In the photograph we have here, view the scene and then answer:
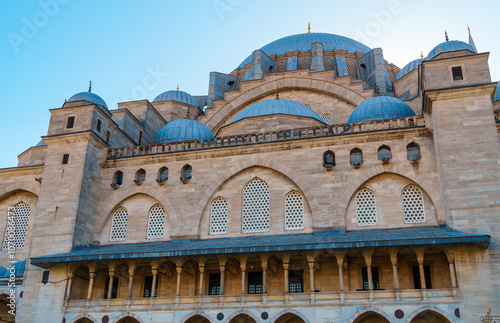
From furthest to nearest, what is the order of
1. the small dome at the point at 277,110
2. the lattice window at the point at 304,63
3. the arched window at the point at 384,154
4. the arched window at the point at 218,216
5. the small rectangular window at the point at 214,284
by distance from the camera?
1. the lattice window at the point at 304,63
2. the small dome at the point at 277,110
3. the arched window at the point at 218,216
4. the small rectangular window at the point at 214,284
5. the arched window at the point at 384,154

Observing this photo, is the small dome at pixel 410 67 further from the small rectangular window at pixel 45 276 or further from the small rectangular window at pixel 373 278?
the small rectangular window at pixel 45 276

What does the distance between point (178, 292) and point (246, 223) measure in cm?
404

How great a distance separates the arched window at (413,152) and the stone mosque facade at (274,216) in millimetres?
52

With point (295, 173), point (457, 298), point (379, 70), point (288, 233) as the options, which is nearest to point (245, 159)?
point (295, 173)

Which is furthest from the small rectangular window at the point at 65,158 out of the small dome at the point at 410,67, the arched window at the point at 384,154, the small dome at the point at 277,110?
the small dome at the point at 410,67

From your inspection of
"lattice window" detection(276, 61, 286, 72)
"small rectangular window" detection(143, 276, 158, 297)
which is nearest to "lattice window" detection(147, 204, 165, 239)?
"small rectangular window" detection(143, 276, 158, 297)

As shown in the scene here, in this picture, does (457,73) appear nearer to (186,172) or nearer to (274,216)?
(274,216)

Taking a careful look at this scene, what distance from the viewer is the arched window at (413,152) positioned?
2013cm

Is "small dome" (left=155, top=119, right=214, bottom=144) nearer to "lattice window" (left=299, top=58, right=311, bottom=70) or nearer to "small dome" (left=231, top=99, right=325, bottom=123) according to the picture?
"small dome" (left=231, top=99, right=325, bottom=123)

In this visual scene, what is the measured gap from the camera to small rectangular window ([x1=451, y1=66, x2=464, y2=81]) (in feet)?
65.4

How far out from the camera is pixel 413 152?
20422 mm

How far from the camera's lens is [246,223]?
21344 millimetres

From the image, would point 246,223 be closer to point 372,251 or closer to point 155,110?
point 372,251

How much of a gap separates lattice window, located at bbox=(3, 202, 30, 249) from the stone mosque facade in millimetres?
65
